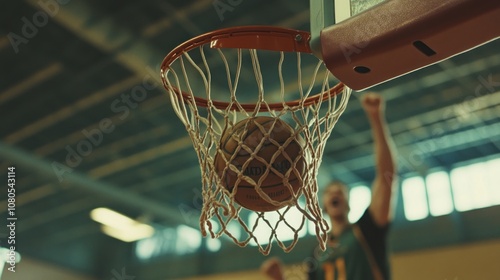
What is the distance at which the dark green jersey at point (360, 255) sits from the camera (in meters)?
2.56

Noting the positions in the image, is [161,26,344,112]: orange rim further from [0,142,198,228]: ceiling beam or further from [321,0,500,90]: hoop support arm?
[0,142,198,228]: ceiling beam

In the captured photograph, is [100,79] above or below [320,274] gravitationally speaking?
above

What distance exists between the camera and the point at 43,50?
4.01m

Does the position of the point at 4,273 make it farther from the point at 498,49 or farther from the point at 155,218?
the point at 498,49

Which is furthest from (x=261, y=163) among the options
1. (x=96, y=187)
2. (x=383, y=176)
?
(x=96, y=187)

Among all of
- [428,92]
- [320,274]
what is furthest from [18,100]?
[428,92]

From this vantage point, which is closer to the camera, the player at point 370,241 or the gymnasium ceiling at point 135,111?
the player at point 370,241

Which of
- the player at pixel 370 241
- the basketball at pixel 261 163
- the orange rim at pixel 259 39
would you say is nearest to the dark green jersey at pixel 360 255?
the player at pixel 370 241

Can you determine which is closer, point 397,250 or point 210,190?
point 210,190

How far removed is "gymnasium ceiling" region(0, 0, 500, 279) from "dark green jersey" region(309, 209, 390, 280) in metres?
1.52

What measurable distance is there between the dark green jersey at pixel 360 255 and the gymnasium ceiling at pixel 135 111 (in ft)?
4.99

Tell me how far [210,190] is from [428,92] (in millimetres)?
3185

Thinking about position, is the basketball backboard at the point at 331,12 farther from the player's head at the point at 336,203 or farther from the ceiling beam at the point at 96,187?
the ceiling beam at the point at 96,187

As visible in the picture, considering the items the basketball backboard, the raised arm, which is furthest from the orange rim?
the raised arm
